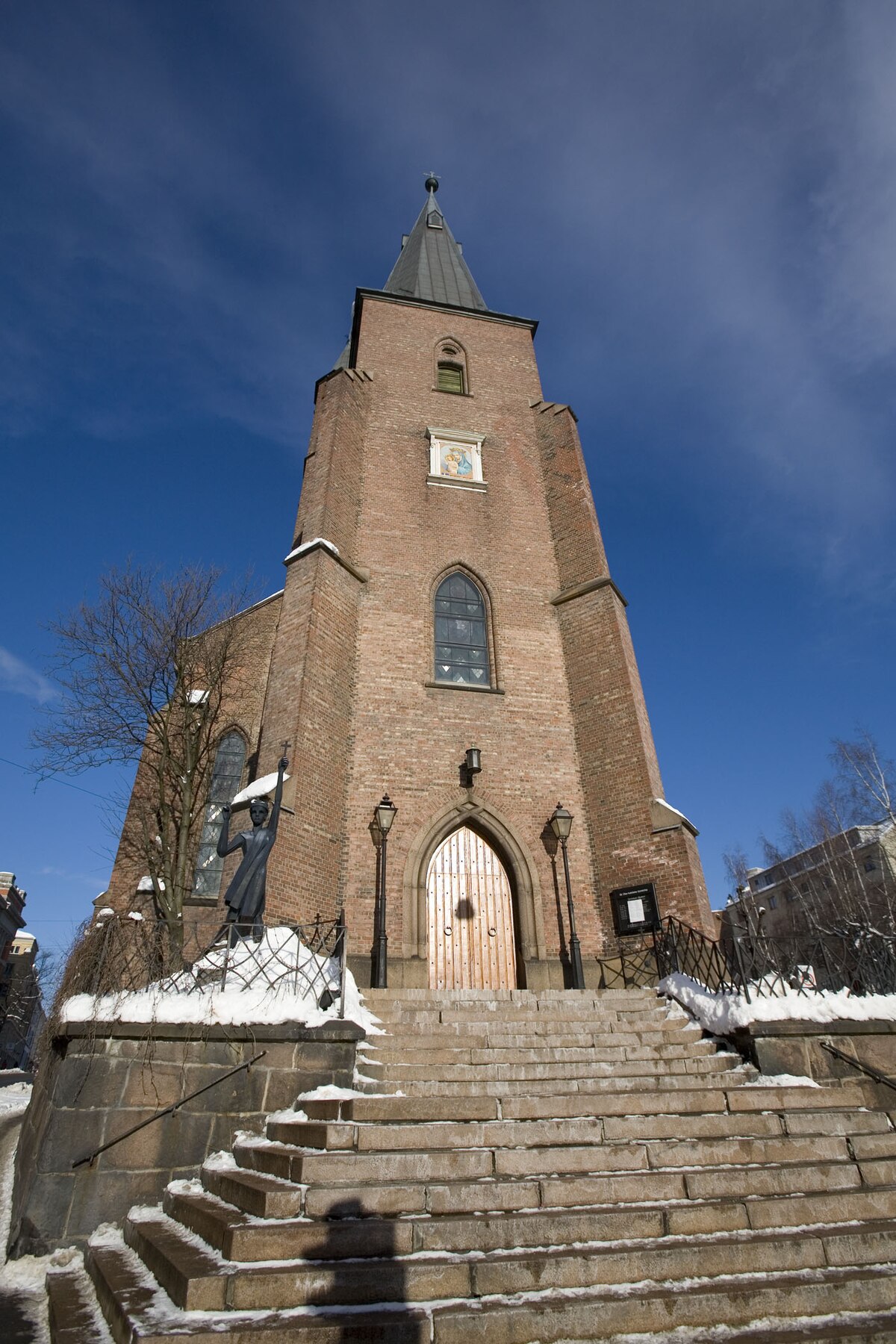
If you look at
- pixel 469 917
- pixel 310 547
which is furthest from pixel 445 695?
pixel 469 917

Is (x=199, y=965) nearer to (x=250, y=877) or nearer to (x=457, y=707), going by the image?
(x=250, y=877)

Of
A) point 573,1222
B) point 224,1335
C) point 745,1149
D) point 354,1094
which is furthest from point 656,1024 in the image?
point 224,1335

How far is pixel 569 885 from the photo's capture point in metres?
11.1

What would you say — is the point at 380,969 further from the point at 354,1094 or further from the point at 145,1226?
the point at 145,1226

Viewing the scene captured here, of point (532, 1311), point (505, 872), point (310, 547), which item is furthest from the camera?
point (310, 547)

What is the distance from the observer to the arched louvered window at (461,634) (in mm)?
13438

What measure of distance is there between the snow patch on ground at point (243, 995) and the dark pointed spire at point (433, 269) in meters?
18.1

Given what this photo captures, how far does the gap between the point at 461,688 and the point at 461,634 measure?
141 cm

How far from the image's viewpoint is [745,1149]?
195 inches

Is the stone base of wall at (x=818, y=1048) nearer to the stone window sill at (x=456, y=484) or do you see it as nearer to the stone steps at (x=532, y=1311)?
the stone steps at (x=532, y=1311)

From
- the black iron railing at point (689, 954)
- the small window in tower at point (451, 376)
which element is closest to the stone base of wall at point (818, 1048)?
the black iron railing at point (689, 954)

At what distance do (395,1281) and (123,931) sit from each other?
4698 millimetres

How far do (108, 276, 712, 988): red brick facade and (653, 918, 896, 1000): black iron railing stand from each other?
165 centimetres

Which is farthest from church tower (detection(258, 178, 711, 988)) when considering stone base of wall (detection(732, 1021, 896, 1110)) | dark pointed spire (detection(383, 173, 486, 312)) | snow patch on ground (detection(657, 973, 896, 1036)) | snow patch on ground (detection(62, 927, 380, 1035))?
dark pointed spire (detection(383, 173, 486, 312))
